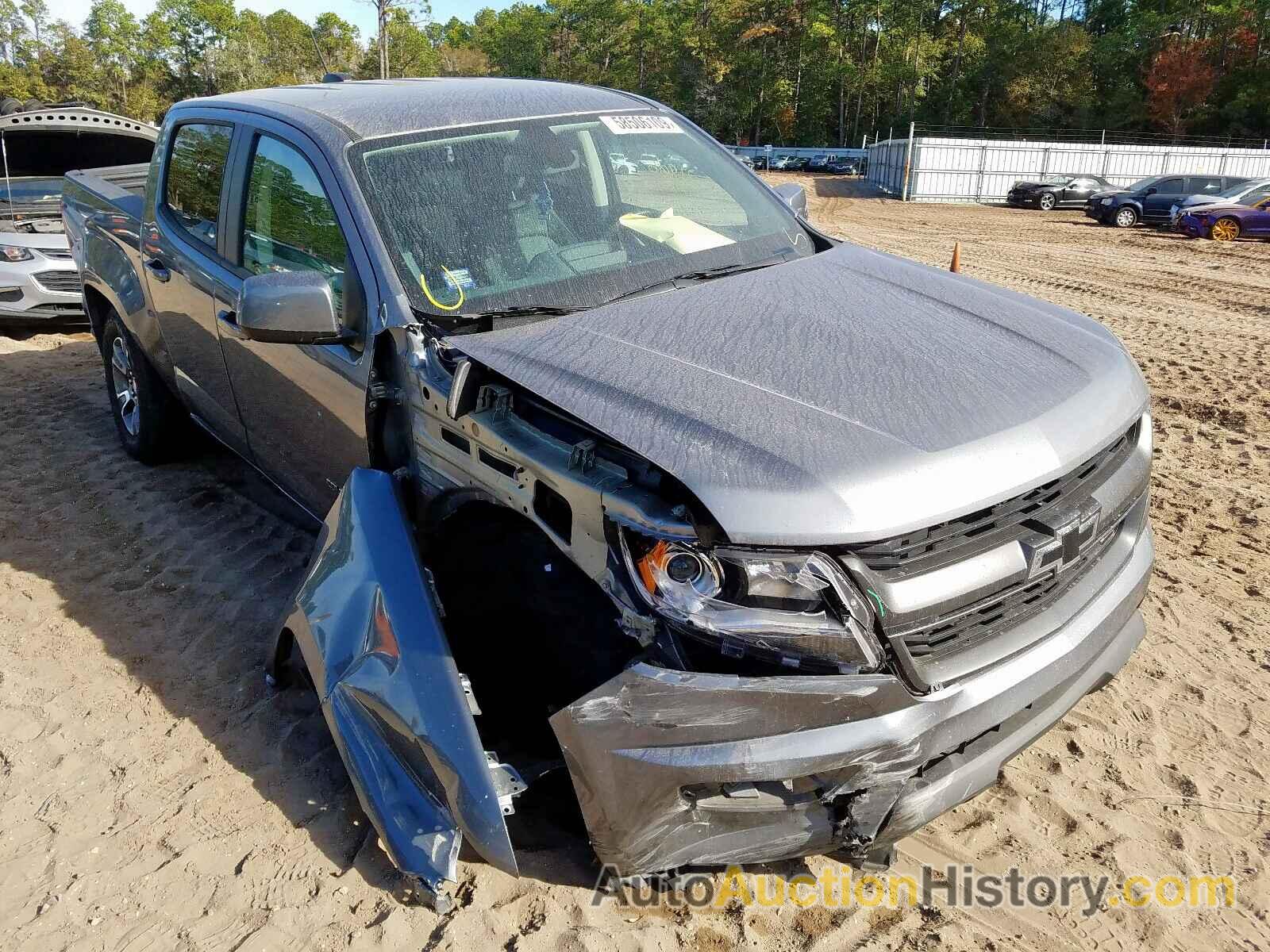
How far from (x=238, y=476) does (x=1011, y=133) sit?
52.4 m

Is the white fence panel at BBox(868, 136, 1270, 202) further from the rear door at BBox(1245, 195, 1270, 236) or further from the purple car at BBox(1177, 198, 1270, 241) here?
the rear door at BBox(1245, 195, 1270, 236)

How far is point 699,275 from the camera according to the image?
3219mm

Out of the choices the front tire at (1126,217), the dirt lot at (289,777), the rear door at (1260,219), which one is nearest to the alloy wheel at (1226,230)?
the rear door at (1260,219)

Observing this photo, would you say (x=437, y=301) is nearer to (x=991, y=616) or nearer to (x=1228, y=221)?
(x=991, y=616)

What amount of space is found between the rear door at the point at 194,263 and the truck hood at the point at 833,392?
5.91 feet

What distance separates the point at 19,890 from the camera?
261 centimetres

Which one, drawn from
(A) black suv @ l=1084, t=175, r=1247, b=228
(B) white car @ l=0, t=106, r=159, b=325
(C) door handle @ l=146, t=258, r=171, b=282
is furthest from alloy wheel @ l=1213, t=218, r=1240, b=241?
(C) door handle @ l=146, t=258, r=171, b=282

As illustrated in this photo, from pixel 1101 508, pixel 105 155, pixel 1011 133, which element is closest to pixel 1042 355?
pixel 1101 508

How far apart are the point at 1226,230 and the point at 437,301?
2016 centimetres

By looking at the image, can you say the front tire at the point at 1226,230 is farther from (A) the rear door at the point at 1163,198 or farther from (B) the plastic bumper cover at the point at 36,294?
(B) the plastic bumper cover at the point at 36,294

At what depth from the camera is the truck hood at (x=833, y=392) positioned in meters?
2.03

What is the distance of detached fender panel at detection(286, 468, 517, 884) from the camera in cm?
225

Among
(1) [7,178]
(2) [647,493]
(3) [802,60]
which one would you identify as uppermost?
(3) [802,60]

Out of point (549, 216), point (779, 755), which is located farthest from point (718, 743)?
point (549, 216)
